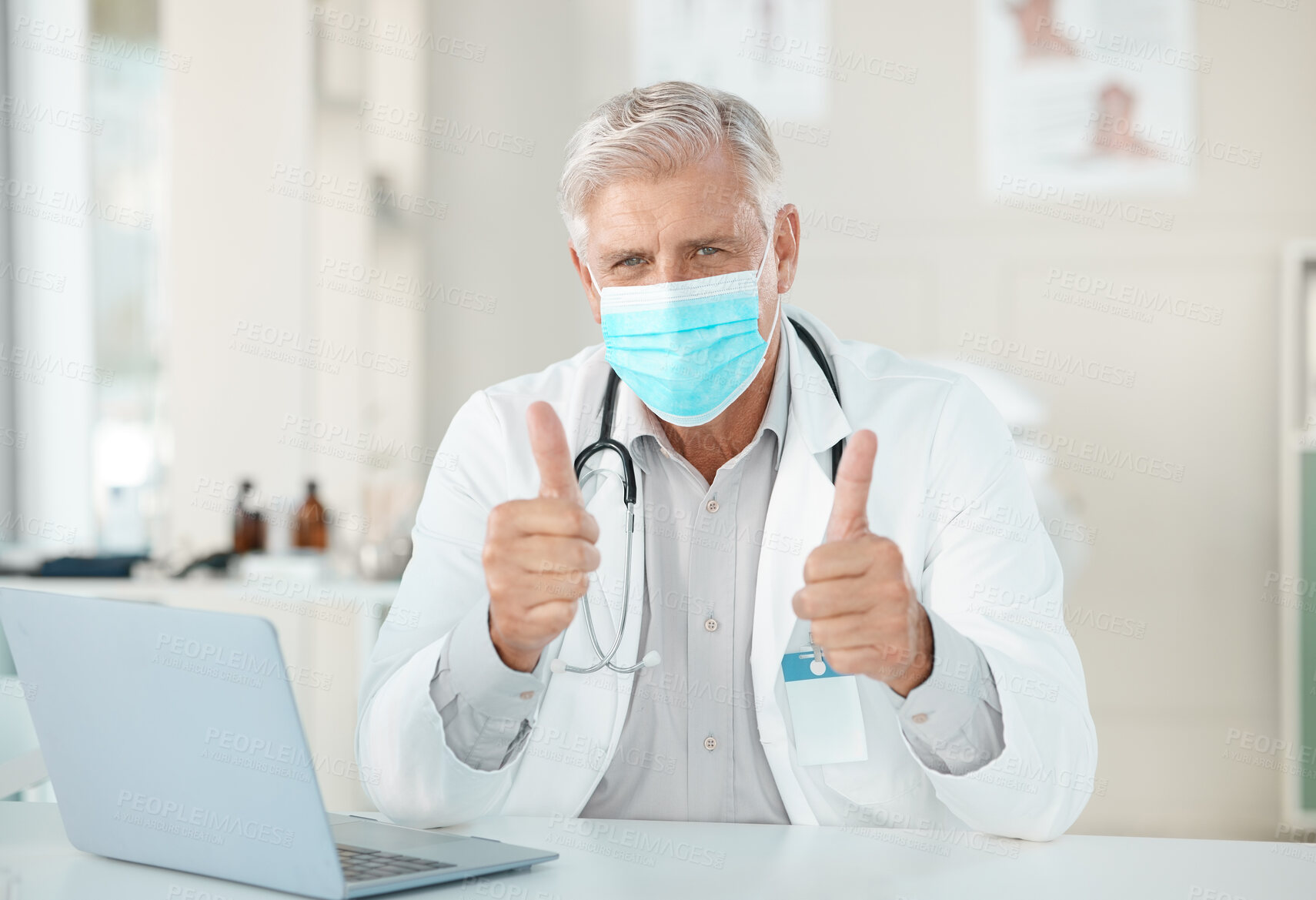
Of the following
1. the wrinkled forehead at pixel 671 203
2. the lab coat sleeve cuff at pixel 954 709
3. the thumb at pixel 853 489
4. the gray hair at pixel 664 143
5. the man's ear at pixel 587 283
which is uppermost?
the gray hair at pixel 664 143

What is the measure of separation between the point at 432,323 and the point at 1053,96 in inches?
81.6

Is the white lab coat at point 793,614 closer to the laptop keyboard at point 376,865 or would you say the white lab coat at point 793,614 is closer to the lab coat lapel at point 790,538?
the lab coat lapel at point 790,538

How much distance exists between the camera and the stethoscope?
1.40m

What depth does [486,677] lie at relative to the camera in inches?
48.0

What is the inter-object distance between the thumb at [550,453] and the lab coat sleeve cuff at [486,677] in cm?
15

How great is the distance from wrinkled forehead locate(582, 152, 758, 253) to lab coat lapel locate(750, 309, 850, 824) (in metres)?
0.26

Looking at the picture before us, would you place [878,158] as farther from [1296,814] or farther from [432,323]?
[1296,814]

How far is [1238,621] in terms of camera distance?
352 centimetres

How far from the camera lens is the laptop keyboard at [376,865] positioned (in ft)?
Answer: 3.14

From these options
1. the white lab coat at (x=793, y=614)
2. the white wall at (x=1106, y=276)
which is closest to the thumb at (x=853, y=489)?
the white lab coat at (x=793, y=614)

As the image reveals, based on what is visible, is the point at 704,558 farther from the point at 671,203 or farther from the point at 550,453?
the point at 671,203

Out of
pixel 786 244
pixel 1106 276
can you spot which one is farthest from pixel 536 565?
pixel 1106 276

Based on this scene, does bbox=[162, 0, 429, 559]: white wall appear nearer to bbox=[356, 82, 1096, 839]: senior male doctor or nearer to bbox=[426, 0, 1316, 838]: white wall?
bbox=[426, 0, 1316, 838]: white wall

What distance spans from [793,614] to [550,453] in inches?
14.2
